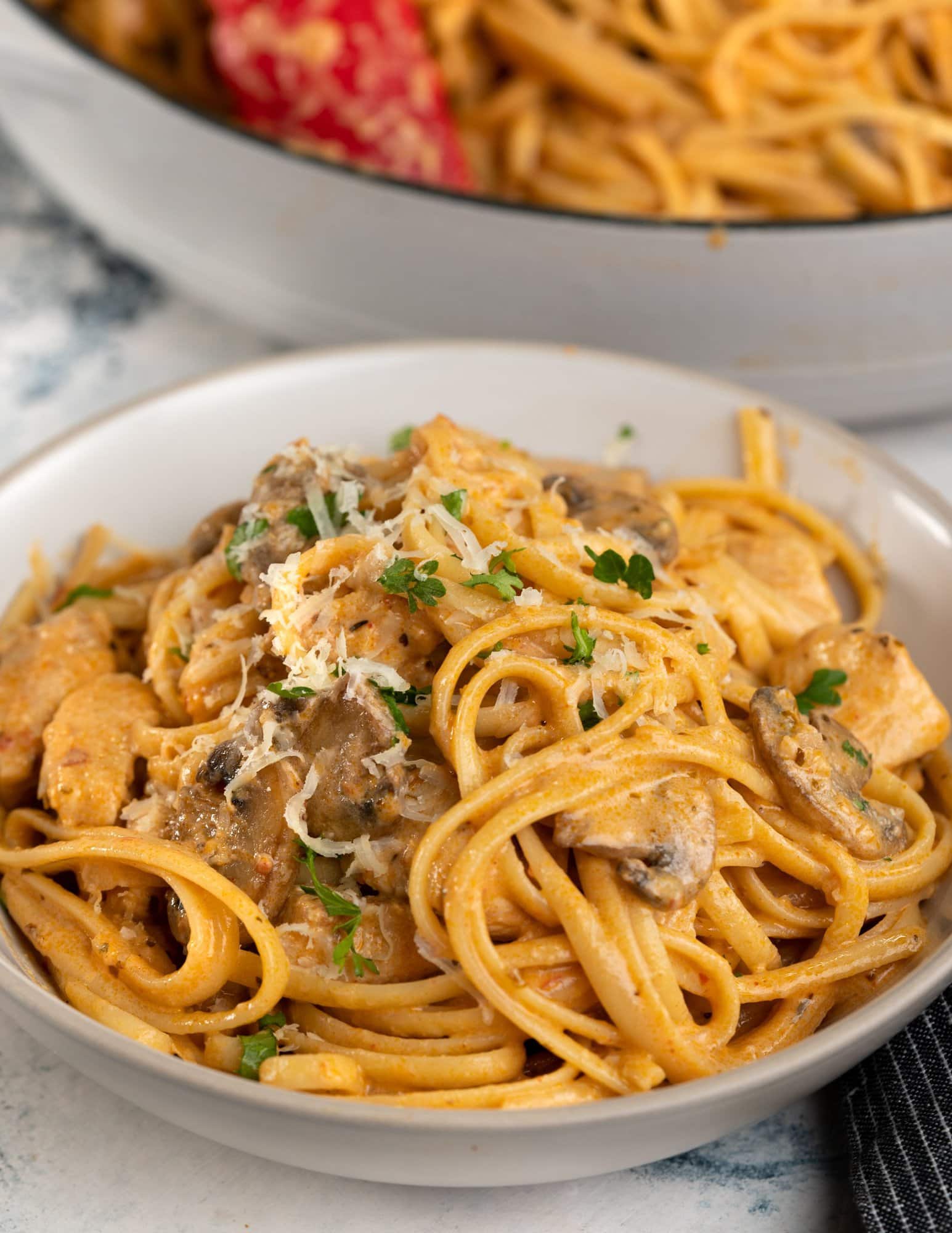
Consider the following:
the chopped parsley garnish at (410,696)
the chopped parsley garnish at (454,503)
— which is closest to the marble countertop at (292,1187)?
the chopped parsley garnish at (410,696)

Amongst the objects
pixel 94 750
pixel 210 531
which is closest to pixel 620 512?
pixel 210 531

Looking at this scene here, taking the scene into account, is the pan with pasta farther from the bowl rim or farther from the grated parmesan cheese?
the bowl rim

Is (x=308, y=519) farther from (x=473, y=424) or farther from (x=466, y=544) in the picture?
(x=473, y=424)

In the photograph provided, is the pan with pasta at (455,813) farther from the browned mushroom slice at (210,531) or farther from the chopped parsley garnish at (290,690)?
the browned mushroom slice at (210,531)

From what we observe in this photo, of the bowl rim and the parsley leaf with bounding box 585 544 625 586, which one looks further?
the bowl rim

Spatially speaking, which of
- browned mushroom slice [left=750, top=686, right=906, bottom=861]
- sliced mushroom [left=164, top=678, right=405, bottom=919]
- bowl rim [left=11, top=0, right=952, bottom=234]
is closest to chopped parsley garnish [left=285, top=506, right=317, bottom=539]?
sliced mushroom [left=164, top=678, right=405, bottom=919]

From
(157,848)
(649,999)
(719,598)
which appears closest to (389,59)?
(719,598)

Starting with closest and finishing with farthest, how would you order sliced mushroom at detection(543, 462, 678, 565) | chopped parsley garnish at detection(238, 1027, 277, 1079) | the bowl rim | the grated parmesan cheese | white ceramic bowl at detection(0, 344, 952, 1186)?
white ceramic bowl at detection(0, 344, 952, 1186), chopped parsley garnish at detection(238, 1027, 277, 1079), the grated parmesan cheese, sliced mushroom at detection(543, 462, 678, 565), the bowl rim
